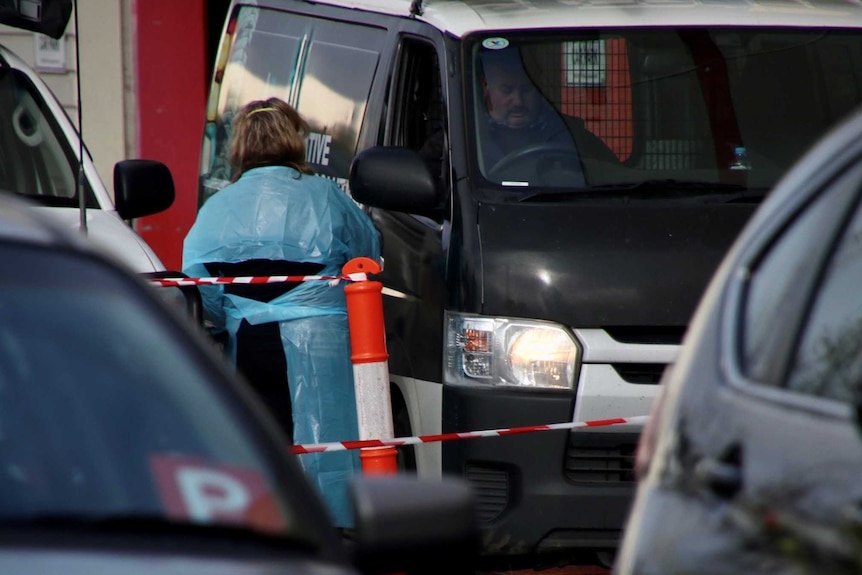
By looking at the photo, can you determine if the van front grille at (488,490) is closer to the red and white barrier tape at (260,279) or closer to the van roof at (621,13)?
the red and white barrier tape at (260,279)

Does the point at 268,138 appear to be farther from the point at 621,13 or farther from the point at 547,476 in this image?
the point at 547,476

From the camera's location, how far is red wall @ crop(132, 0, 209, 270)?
12945mm

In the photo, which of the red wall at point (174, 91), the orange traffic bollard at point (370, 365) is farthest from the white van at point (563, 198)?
the red wall at point (174, 91)

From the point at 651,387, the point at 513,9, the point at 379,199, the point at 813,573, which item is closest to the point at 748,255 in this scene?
the point at 813,573

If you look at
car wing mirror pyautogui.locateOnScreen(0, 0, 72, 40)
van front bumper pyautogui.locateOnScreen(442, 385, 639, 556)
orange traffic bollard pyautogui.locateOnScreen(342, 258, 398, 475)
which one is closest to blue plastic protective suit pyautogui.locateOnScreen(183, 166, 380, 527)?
orange traffic bollard pyautogui.locateOnScreen(342, 258, 398, 475)

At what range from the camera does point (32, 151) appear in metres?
6.81

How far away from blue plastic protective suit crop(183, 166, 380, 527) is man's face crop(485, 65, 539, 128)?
83cm

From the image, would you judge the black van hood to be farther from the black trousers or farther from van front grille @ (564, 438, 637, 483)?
the black trousers

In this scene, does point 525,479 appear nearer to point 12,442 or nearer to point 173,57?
point 12,442

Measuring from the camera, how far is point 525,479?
5730 millimetres

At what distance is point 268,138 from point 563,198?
4.71 feet

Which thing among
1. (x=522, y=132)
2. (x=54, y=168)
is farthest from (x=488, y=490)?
(x=54, y=168)

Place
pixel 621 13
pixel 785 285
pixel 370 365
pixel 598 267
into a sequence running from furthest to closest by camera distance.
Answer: pixel 621 13, pixel 370 365, pixel 598 267, pixel 785 285

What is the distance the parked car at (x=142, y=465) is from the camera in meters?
2.45
